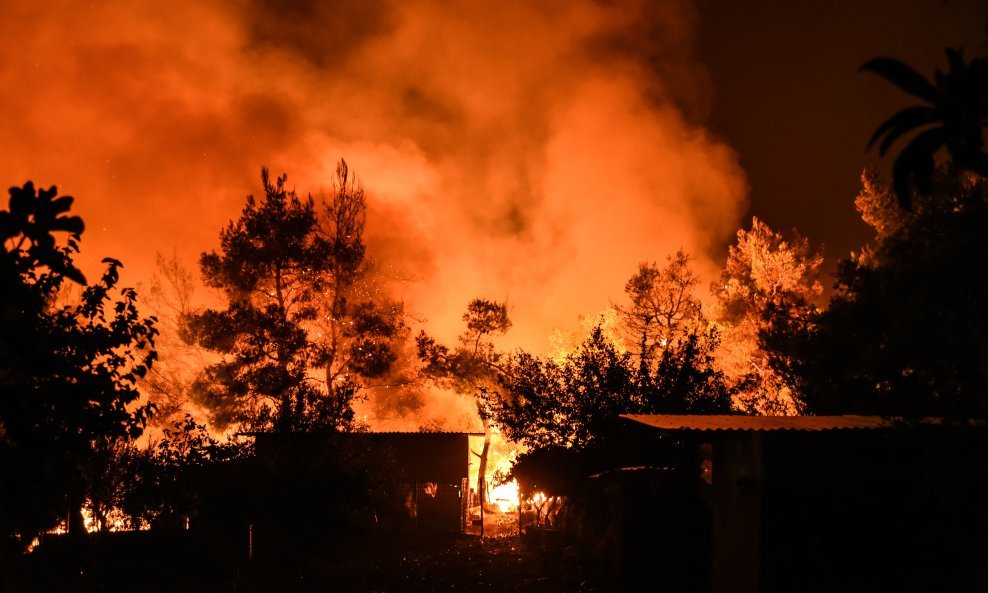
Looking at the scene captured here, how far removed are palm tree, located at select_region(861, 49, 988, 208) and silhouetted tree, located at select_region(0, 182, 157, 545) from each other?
4.83m

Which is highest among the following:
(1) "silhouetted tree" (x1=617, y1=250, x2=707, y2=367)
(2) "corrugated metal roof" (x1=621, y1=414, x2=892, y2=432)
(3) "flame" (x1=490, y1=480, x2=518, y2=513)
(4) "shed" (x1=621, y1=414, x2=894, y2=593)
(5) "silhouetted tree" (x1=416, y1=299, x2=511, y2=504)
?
(1) "silhouetted tree" (x1=617, y1=250, x2=707, y2=367)

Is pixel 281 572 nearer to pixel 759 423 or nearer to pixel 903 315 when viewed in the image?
pixel 759 423

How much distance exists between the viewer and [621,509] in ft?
43.0

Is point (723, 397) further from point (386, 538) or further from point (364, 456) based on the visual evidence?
point (386, 538)

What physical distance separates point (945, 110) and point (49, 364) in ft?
23.6

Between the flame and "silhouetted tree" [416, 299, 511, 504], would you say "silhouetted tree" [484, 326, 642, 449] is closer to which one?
Result: "silhouetted tree" [416, 299, 511, 504]

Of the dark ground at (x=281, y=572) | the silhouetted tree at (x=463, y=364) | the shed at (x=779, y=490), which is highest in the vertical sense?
the silhouetted tree at (x=463, y=364)

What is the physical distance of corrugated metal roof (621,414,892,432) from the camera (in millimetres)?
10734

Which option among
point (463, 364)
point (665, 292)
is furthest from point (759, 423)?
point (665, 292)

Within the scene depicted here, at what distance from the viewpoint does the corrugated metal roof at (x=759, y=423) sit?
10.7 m

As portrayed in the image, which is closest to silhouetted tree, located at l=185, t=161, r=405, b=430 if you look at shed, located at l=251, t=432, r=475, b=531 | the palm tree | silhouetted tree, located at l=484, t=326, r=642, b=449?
shed, located at l=251, t=432, r=475, b=531

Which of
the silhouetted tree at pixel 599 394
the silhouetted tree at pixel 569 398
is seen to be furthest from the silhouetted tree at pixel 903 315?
the silhouetted tree at pixel 569 398

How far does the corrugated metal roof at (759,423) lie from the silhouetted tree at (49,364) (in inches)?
312

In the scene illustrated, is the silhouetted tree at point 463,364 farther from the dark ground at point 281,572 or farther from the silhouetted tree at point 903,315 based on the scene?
the silhouetted tree at point 903,315
